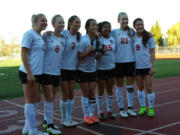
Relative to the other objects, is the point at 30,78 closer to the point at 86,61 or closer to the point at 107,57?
the point at 86,61

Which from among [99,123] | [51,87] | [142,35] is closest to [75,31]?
[51,87]

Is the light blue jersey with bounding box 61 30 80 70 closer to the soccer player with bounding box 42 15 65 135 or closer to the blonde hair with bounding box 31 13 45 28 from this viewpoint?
the soccer player with bounding box 42 15 65 135

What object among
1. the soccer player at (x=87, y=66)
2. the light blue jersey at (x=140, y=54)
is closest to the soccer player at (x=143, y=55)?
the light blue jersey at (x=140, y=54)

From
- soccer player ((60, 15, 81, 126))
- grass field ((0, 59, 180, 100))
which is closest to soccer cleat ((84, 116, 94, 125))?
soccer player ((60, 15, 81, 126))

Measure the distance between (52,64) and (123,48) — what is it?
5.69ft

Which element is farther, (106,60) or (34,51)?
(106,60)

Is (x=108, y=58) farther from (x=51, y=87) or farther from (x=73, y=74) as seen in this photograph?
(x=51, y=87)

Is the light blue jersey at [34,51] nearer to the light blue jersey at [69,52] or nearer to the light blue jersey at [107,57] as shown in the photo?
the light blue jersey at [69,52]

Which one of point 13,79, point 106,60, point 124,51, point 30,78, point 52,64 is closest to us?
point 30,78

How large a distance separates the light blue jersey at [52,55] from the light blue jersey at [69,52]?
0.86 ft

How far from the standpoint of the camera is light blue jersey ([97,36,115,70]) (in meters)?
4.92

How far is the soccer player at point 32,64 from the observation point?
3674 millimetres

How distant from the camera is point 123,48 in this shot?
511 cm

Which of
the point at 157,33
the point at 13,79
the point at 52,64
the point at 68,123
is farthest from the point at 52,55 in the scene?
the point at 157,33
